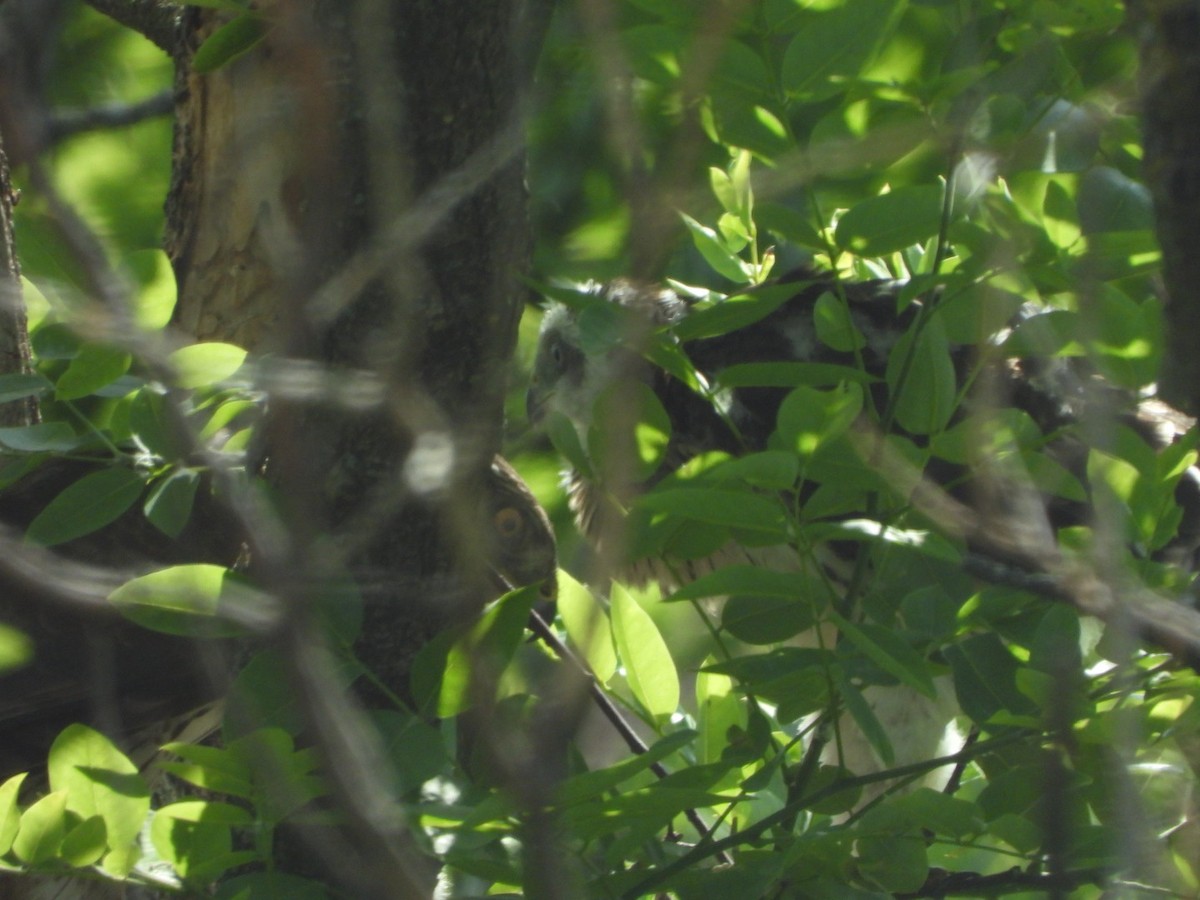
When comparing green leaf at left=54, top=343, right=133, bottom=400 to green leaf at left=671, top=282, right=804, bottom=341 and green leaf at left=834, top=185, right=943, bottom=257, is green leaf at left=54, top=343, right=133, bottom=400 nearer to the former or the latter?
green leaf at left=671, top=282, right=804, bottom=341

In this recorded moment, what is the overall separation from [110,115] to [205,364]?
1.49 metres

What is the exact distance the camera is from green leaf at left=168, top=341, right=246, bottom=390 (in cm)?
87

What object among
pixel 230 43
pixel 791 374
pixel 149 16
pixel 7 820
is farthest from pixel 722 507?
pixel 149 16

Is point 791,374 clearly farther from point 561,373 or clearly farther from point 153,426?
point 561,373

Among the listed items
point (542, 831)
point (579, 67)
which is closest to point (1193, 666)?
point (542, 831)

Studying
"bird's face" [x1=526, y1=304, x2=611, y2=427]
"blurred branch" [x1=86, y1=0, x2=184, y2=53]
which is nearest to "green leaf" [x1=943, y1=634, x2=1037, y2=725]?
"blurred branch" [x1=86, y1=0, x2=184, y2=53]

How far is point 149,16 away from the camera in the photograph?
1749 millimetres

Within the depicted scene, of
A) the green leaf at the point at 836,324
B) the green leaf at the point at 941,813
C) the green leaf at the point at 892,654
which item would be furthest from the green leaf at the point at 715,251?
the green leaf at the point at 941,813

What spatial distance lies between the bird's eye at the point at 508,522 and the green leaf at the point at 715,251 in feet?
1.00

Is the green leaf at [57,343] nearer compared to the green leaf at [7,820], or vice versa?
the green leaf at [7,820]

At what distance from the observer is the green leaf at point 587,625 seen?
2.92 feet

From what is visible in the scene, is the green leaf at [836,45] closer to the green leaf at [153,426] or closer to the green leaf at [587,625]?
the green leaf at [587,625]

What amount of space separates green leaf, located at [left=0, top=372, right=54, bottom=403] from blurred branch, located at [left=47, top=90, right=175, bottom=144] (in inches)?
49.2

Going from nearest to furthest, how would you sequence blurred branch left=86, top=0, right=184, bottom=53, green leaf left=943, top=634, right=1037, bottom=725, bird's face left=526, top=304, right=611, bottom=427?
green leaf left=943, top=634, right=1037, bottom=725
blurred branch left=86, top=0, right=184, bottom=53
bird's face left=526, top=304, right=611, bottom=427
